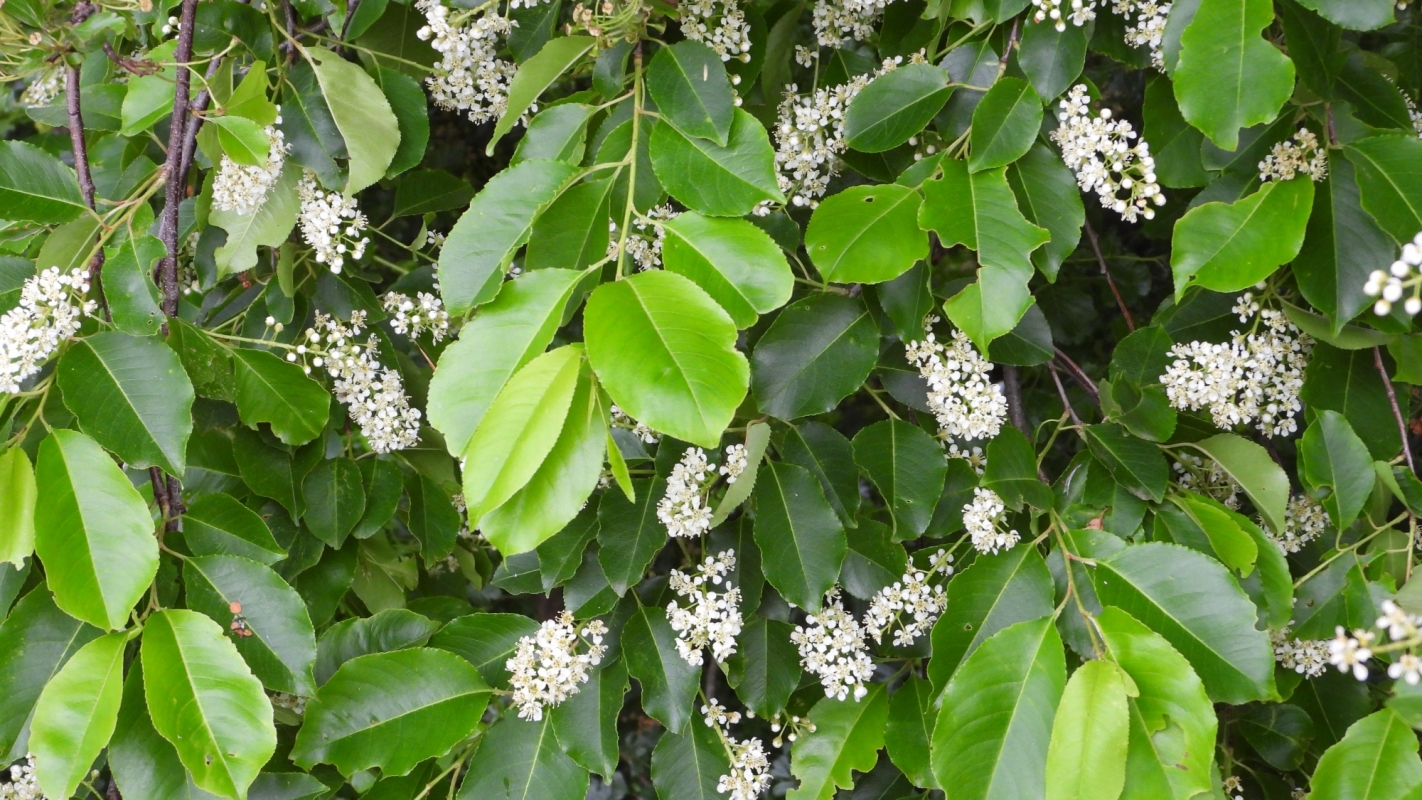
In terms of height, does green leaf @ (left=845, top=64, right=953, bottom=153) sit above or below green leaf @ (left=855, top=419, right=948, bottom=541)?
above

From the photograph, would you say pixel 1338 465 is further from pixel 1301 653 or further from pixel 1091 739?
pixel 1091 739

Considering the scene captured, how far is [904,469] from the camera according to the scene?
1177mm

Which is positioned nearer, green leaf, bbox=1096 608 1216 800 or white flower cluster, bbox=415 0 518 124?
green leaf, bbox=1096 608 1216 800

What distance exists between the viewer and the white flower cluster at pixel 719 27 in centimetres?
122

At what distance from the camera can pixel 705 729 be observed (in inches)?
50.6

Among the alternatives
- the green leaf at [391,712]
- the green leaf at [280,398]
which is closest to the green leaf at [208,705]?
the green leaf at [391,712]

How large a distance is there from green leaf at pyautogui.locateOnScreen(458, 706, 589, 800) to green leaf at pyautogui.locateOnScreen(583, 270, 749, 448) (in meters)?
0.57

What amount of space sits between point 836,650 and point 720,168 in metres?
0.56

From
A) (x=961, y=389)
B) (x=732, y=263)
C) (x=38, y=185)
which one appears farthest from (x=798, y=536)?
(x=38, y=185)

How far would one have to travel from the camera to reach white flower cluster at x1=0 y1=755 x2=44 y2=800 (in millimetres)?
1364

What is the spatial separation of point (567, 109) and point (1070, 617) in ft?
2.52

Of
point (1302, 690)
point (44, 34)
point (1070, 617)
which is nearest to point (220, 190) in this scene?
point (44, 34)

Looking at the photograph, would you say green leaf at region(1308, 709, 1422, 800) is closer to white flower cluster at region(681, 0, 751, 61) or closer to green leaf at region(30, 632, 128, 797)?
white flower cluster at region(681, 0, 751, 61)

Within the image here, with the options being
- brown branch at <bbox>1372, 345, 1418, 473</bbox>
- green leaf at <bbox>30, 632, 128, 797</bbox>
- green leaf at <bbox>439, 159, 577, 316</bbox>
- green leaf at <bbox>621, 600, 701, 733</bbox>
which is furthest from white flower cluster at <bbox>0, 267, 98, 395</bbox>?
brown branch at <bbox>1372, 345, 1418, 473</bbox>
